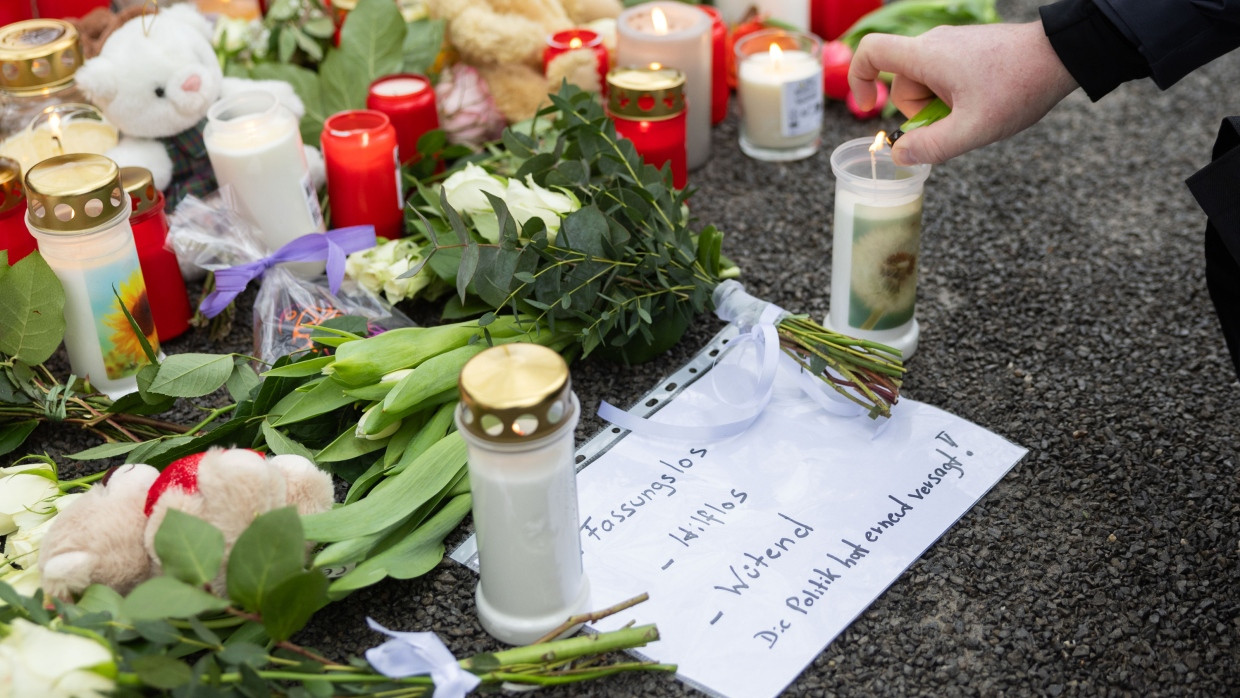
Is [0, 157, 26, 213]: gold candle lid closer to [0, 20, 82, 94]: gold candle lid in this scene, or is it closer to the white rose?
[0, 20, 82, 94]: gold candle lid

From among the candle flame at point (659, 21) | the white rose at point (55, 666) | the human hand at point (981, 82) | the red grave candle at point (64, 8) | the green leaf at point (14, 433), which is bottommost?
the green leaf at point (14, 433)

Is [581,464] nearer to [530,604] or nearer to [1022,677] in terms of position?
[530,604]

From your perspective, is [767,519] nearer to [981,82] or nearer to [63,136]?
[981,82]

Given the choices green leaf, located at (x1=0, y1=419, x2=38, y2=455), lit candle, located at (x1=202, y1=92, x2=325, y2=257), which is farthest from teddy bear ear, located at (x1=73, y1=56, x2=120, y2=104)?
green leaf, located at (x1=0, y1=419, x2=38, y2=455)

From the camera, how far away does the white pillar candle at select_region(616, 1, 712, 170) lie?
5.33ft

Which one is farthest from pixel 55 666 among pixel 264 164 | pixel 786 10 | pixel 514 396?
pixel 786 10

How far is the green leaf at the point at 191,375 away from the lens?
1.12 metres

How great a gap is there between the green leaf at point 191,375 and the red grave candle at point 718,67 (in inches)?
37.1

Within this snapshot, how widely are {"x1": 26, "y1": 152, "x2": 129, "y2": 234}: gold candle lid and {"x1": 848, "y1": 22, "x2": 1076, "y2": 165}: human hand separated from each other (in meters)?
0.82

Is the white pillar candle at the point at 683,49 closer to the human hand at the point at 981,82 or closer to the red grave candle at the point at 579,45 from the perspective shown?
the red grave candle at the point at 579,45

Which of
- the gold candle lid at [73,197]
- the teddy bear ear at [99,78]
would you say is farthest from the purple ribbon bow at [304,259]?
the teddy bear ear at [99,78]

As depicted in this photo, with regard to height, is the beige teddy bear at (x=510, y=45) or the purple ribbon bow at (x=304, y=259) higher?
the beige teddy bear at (x=510, y=45)

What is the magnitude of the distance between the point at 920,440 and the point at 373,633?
0.60 m

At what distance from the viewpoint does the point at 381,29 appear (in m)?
1.61
